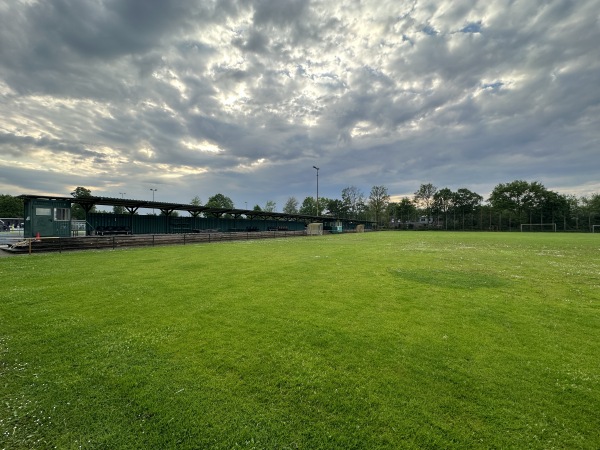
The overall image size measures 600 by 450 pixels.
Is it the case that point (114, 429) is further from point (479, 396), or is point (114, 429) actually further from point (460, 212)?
point (460, 212)

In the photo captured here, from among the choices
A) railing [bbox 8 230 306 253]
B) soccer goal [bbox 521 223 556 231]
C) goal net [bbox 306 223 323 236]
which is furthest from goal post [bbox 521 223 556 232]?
railing [bbox 8 230 306 253]

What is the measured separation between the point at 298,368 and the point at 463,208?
12704 cm

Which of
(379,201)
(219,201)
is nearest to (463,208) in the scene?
(379,201)

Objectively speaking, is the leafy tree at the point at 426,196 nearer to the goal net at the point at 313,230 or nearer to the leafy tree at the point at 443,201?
the leafy tree at the point at 443,201

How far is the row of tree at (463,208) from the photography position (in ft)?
302

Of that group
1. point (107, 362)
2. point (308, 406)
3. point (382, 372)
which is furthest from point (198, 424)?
point (382, 372)

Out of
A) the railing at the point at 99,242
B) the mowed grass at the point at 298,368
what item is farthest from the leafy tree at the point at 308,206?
the mowed grass at the point at 298,368

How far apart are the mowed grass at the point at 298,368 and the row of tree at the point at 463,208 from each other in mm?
78986

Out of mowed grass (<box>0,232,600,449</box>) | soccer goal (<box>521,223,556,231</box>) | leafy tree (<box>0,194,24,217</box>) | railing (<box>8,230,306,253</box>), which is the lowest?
mowed grass (<box>0,232,600,449</box>)

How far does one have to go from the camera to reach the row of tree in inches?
3629

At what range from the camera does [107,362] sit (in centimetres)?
486

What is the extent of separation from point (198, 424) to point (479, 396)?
398 cm

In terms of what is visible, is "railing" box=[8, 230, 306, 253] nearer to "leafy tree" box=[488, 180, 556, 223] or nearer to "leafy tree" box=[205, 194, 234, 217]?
"leafy tree" box=[205, 194, 234, 217]

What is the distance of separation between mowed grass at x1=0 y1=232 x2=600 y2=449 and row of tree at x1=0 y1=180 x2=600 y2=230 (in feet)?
259
